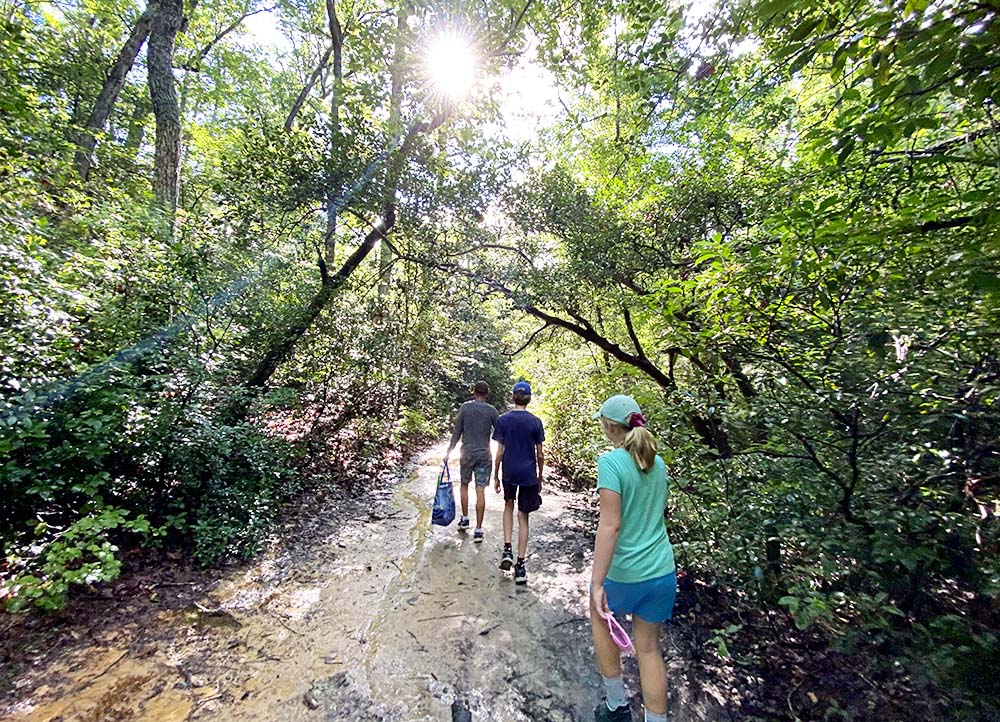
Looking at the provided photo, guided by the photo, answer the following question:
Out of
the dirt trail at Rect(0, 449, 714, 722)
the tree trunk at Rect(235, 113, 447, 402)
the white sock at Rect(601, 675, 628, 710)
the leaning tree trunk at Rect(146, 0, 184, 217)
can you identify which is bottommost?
the dirt trail at Rect(0, 449, 714, 722)

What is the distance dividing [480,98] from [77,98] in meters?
10.6

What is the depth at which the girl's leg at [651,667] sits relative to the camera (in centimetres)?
→ 238

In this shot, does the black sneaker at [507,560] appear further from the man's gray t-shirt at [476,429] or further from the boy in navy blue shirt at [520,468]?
the man's gray t-shirt at [476,429]

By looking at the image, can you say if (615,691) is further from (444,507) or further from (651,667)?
(444,507)

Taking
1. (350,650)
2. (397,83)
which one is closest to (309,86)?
(397,83)

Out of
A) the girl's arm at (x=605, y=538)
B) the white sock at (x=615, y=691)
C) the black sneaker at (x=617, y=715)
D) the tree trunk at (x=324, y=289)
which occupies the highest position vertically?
the tree trunk at (x=324, y=289)

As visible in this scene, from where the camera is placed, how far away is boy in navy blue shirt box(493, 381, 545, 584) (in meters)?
4.48

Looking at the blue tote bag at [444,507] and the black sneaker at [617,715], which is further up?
the blue tote bag at [444,507]

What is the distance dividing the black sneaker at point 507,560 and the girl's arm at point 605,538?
94.7 inches

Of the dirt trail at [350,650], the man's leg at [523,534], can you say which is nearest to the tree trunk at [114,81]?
the dirt trail at [350,650]

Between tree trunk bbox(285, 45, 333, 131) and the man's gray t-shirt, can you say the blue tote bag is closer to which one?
the man's gray t-shirt

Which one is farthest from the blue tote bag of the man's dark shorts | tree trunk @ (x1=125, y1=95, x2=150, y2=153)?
tree trunk @ (x1=125, y1=95, x2=150, y2=153)

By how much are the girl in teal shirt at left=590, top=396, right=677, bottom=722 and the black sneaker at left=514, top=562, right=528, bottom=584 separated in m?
1.87

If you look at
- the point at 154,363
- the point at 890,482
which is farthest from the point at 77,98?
the point at 890,482
